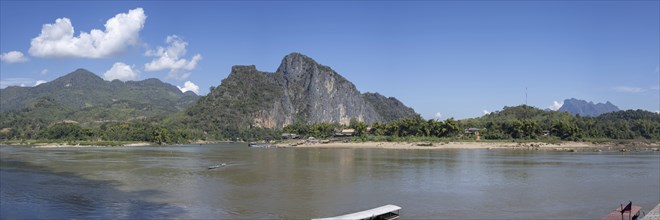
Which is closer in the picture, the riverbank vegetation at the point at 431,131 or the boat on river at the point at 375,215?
the boat on river at the point at 375,215

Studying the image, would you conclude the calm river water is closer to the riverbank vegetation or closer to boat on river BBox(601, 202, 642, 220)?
boat on river BBox(601, 202, 642, 220)

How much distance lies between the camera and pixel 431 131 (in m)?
99.9

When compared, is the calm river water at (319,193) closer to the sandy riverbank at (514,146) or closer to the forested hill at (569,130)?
the sandy riverbank at (514,146)

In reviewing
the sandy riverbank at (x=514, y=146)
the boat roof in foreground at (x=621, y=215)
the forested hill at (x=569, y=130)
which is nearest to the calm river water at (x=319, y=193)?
the boat roof in foreground at (x=621, y=215)

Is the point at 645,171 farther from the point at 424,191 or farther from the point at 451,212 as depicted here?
the point at 451,212

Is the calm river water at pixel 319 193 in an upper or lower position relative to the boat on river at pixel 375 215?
lower

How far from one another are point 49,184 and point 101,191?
584 cm

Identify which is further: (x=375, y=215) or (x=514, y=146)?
(x=514, y=146)

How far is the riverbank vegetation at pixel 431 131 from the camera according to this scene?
92938mm

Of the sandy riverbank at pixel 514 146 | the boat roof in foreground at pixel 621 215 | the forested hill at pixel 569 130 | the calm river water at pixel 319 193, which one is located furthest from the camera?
the forested hill at pixel 569 130

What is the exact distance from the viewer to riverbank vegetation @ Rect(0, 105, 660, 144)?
92.9 metres

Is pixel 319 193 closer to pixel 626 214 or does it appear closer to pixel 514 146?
pixel 626 214

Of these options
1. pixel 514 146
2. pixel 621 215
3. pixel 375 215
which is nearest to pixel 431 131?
pixel 514 146

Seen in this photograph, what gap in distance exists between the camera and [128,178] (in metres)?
33.7
